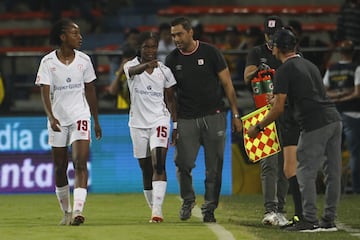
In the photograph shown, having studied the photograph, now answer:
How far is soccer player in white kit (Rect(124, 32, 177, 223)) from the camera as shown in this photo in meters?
13.3

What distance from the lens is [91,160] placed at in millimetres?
18031

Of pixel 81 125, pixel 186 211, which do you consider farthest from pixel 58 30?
pixel 186 211

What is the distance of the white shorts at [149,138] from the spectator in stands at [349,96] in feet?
17.0

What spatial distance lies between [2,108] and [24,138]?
64 centimetres

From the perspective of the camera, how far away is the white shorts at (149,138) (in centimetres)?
1335

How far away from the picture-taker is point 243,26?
Result: 2642 cm

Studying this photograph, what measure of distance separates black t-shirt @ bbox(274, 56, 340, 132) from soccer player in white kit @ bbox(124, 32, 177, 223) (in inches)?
71.5

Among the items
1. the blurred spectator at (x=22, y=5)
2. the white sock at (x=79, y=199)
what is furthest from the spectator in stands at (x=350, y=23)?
the blurred spectator at (x=22, y=5)

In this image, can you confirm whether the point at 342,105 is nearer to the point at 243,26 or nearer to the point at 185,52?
the point at 185,52

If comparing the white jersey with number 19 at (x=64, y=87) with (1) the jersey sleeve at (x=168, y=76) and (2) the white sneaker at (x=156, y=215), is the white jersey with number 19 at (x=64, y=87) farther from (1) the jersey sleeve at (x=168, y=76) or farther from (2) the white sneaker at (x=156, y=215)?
(2) the white sneaker at (x=156, y=215)

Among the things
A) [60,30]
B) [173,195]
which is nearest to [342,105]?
[173,195]

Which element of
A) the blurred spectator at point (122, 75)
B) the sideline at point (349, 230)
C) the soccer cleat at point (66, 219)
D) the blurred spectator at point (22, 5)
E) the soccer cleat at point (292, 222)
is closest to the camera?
the sideline at point (349, 230)

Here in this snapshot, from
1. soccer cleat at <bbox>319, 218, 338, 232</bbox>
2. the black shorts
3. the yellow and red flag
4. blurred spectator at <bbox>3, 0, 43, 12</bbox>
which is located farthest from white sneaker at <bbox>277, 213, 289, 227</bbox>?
blurred spectator at <bbox>3, 0, 43, 12</bbox>

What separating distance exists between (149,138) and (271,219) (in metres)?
1.67
